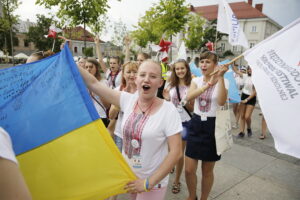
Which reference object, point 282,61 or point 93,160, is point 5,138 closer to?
point 93,160

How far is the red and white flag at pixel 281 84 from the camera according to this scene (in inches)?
62.8

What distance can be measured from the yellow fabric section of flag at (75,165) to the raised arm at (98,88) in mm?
A: 454

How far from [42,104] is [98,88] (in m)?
0.48

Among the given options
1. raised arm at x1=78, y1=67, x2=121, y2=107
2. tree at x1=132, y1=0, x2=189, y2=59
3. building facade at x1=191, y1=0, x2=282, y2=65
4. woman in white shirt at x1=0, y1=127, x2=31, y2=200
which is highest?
building facade at x1=191, y1=0, x2=282, y2=65

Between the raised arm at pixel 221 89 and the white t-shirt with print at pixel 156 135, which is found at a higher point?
the raised arm at pixel 221 89

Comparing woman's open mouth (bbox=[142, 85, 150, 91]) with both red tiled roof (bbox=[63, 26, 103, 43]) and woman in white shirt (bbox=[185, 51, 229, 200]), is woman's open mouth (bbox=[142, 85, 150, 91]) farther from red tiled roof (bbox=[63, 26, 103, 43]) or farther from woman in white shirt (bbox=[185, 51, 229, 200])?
red tiled roof (bbox=[63, 26, 103, 43])

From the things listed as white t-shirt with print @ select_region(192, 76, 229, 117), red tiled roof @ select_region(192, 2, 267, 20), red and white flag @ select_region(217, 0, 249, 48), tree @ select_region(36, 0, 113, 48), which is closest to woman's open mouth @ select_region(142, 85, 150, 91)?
white t-shirt with print @ select_region(192, 76, 229, 117)

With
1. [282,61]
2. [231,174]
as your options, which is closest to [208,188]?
[231,174]

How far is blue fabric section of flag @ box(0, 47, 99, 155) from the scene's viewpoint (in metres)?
1.53

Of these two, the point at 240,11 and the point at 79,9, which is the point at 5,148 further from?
the point at 240,11

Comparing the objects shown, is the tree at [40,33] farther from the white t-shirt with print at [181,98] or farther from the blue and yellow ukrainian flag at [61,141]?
the blue and yellow ukrainian flag at [61,141]

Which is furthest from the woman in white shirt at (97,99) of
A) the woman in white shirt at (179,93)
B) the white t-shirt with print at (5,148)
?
the white t-shirt with print at (5,148)

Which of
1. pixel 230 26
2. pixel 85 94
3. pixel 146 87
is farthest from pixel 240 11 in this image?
pixel 85 94

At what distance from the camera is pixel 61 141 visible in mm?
1551
